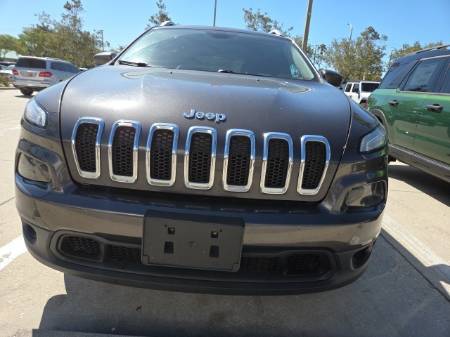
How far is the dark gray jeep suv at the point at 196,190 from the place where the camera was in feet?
6.07

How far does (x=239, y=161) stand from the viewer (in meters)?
1.89

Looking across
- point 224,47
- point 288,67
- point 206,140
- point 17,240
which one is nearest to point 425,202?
point 288,67

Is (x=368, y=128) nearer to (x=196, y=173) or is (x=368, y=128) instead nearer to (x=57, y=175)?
(x=196, y=173)

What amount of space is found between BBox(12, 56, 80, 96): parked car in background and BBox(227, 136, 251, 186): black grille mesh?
15.8m

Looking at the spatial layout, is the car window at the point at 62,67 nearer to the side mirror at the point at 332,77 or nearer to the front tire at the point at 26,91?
the front tire at the point at 26,91

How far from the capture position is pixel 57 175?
1.92 meters

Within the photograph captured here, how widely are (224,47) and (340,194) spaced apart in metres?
1.88

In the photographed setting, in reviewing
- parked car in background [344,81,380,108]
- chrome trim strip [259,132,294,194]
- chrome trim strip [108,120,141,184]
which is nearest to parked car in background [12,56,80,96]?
parked car in background [344,81,380,108]

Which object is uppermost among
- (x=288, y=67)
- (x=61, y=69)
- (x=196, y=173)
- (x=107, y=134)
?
(x=288, y=67)

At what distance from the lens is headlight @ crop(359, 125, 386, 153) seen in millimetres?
2096

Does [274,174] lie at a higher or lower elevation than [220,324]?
higher

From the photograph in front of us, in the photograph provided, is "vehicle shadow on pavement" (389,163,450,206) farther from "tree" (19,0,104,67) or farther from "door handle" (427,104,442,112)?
"tree" (19,0,104,67)

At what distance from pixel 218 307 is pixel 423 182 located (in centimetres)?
465

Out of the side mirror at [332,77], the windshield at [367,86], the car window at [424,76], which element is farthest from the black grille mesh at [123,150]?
the windshield at [367,86]
